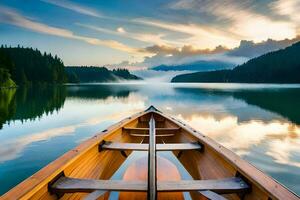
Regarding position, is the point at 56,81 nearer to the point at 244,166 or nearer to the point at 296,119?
A: the point at 296,119

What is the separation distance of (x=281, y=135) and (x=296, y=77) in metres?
148

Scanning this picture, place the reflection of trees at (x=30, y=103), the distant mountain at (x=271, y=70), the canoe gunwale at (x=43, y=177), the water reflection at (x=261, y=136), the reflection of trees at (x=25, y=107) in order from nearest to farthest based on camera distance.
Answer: the canoe gunwale at (x=43, y=177)
the water reflection at (x=261, y=136)
the reflection of trees at (x=25, y=107)
the reflection of trees at (x=30, y=103)
the distant mountain at (x=271, y=70)

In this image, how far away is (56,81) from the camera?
361 ft

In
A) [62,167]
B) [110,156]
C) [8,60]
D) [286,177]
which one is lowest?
[286,177]

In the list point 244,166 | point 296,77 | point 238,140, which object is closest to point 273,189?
point 244,166

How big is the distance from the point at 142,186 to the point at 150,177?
0.64ft

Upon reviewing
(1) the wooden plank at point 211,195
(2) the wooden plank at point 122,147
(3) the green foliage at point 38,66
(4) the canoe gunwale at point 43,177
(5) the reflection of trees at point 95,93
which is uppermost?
(3) the green foliage at point 38,66

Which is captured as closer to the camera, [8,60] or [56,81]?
[8,60]

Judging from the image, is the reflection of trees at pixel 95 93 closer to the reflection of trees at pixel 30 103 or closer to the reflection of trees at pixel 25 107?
the reflection of trees at pixel 30 103

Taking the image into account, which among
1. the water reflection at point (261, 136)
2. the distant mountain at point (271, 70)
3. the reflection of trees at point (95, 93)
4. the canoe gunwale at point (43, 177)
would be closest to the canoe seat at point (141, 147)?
the canoe gunwale at point (43, 177)

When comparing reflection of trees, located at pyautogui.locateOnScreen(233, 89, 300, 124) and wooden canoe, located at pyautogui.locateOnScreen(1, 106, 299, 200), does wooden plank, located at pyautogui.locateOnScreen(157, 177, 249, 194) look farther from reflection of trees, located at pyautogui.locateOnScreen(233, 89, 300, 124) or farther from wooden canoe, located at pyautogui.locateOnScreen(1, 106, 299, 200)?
reflection of trees, located at pyautogui.locateOnScreen(233, 89, 300, 124)

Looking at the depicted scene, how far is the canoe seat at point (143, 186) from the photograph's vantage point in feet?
9.82

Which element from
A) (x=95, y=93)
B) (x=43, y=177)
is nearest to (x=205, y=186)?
(x=43, y=177)

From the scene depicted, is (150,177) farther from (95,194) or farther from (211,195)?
(211,195)
